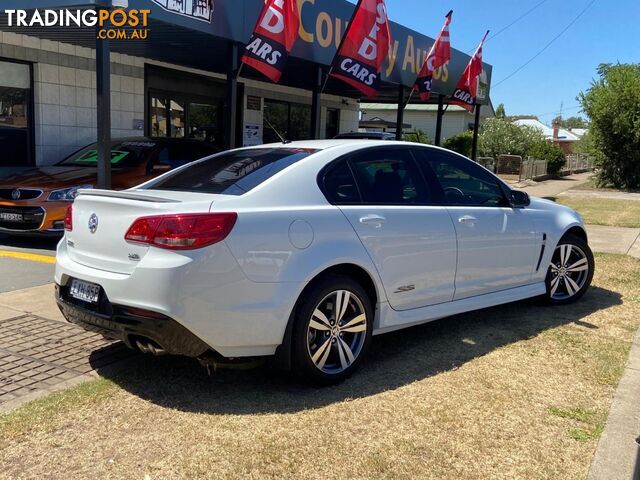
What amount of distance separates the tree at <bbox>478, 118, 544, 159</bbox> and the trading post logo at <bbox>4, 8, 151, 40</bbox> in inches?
992

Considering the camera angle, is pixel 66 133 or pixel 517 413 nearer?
pixel 517 413

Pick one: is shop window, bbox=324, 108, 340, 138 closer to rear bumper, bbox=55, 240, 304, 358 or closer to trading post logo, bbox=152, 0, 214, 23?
trading post logo, bbox=152, 0, 214, 23

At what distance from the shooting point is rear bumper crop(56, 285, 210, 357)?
11.2 ft

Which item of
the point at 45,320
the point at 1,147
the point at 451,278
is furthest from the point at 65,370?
the point at 1,147

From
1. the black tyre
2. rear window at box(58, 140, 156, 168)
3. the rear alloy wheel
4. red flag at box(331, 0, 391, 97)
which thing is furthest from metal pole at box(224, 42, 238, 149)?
the black tyre

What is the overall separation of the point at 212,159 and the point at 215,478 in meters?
2.60

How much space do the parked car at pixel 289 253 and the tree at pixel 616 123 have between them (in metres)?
22.5

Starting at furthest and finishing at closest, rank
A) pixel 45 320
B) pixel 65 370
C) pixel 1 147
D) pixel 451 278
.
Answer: pixel 1 147 < pixel 45 320 < pixel 451 278 < pixel 65 370

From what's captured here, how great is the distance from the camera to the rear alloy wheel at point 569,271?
595 cm

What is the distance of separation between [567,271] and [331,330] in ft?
10.6

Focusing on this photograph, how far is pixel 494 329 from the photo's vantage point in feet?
17.4

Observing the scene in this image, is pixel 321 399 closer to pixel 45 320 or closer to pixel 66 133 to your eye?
pixel 45 320

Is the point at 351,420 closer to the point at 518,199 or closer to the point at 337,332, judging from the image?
the point at 337,332

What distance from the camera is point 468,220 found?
484cm
